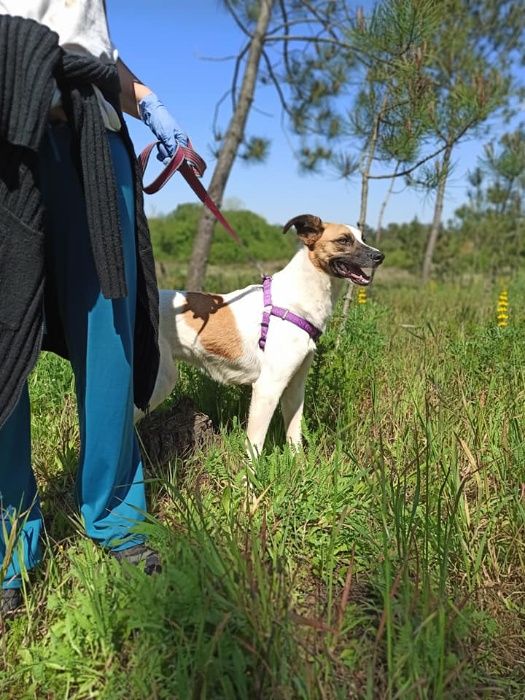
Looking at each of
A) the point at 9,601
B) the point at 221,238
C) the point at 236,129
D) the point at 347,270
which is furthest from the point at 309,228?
the point at 221,238

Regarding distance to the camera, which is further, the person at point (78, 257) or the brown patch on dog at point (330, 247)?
the brown patch on dog at point (330, 247)

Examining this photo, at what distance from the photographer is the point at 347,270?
3.01 meters

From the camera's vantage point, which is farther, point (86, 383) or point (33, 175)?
point (86, 383)

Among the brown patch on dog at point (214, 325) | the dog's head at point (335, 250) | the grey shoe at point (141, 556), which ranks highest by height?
the dog's head at point (335, 250)

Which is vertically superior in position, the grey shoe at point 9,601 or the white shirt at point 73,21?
the white shirt at point 73,21

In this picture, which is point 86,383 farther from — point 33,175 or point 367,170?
point 367,170

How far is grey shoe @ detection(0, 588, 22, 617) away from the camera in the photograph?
→ 1.80 m

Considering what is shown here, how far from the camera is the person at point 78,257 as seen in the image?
1.55 metres

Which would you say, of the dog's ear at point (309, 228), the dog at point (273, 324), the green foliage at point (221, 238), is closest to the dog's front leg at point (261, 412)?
the dog at point (273, 324)

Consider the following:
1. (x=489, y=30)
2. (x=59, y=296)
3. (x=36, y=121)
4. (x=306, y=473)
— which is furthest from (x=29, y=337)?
(x=489, y=30)

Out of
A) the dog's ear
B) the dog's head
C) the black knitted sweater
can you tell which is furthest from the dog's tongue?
the black knitted sweater

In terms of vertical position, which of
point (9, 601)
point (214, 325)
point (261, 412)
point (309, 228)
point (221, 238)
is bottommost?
point (9, 601)

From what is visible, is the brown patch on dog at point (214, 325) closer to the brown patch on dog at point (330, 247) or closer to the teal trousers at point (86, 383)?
the brown patch on dog at point (330, 247)

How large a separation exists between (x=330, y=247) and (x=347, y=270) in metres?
0.14
